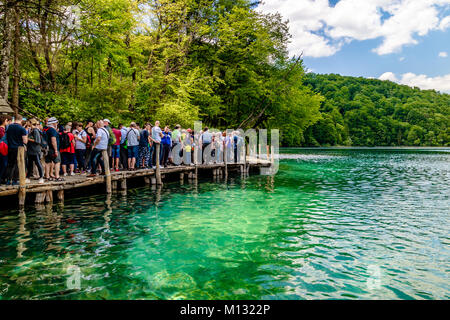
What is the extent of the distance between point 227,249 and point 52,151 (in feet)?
23.7

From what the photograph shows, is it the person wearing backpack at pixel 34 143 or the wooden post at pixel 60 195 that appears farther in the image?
the wooden post at pixel 60 195

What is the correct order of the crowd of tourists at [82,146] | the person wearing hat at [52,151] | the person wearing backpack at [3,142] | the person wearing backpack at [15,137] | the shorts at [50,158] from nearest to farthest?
the person wearing backpack at [15,137] < the person wearing backpack at [3,142] < the crowd of tourists at [82,146] < the person wearing hat at [52,151] < the shorts at [50,158]

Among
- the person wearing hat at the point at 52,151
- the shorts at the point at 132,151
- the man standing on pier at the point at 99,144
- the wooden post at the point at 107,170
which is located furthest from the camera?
the shorts at the point at 132,151

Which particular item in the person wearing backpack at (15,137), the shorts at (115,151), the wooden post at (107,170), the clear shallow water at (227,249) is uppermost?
the person wearing backpack at (15,137)

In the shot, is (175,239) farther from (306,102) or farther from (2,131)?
(306,102)

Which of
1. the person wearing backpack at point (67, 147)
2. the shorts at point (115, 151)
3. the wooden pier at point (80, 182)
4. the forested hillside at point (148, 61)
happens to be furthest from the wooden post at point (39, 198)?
the shorts at point (115, 151)

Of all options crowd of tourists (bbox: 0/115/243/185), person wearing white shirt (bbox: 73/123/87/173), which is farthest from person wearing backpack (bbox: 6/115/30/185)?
person wearing white shirt (bbox: 73/123/87/173)

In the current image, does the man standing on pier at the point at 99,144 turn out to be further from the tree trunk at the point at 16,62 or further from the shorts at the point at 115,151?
the tree trunk at the point at 16,62

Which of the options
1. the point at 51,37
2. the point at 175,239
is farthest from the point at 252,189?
the point at 51,37

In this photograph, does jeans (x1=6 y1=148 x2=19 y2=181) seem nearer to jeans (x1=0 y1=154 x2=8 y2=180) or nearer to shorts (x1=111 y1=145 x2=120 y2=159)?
jeans (x1=0 y1=154 x2=8 y2=180)

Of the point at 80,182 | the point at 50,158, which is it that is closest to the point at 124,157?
the point at 80,182

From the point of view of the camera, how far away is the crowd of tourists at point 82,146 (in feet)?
32.7

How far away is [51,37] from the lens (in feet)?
61.5

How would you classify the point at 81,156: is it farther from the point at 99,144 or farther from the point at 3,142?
the point at 3,142
